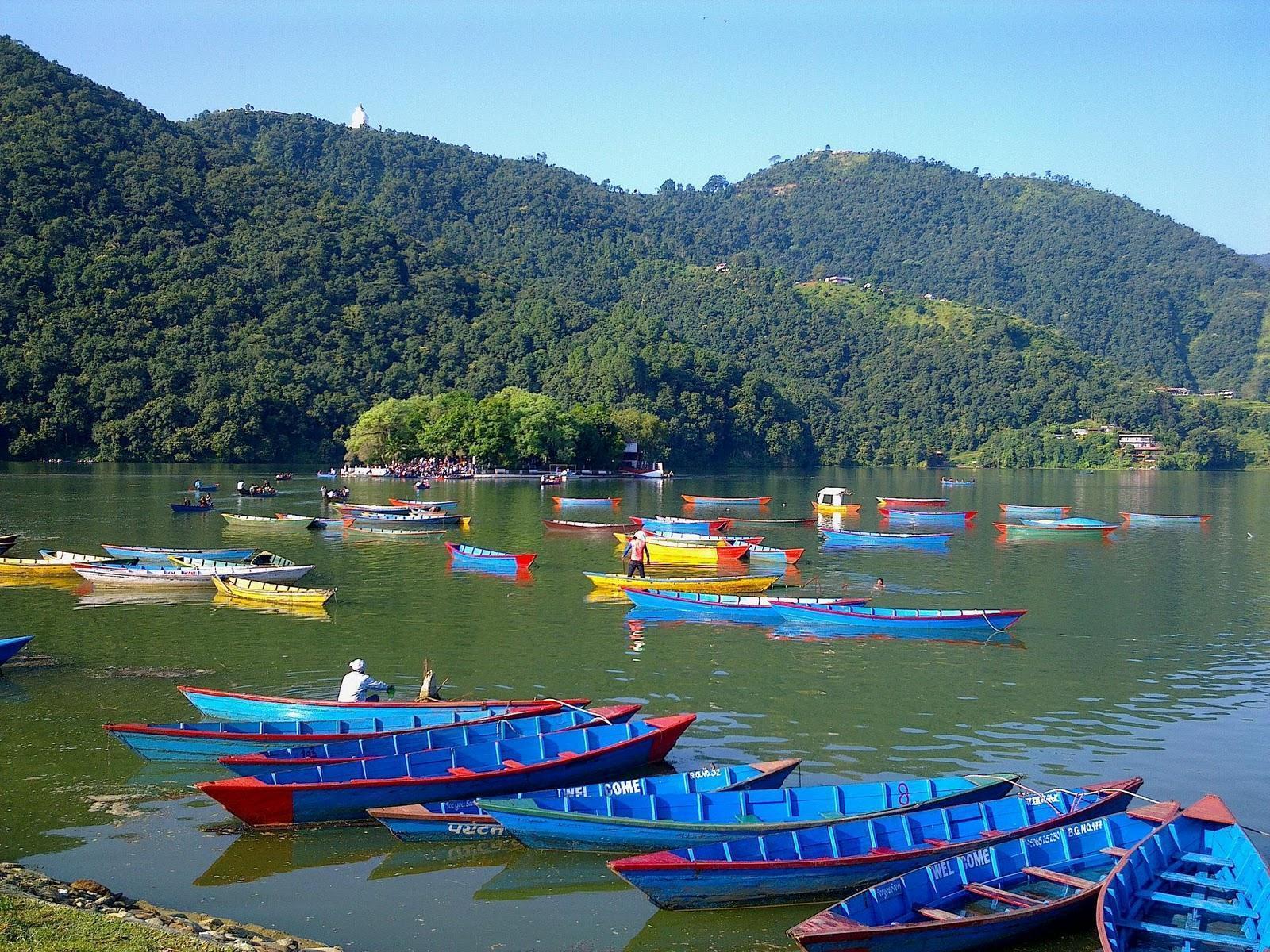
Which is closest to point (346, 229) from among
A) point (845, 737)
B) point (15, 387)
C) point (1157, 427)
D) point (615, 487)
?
point (15, 387)

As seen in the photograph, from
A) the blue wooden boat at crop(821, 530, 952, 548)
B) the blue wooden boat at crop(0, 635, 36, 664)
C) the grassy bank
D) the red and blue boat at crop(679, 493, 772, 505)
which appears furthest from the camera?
the red and blue boat at crop(679, 493, 772, 505)

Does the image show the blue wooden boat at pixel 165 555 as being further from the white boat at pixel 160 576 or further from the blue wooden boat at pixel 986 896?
the blue wooden boat at pixel 986 896

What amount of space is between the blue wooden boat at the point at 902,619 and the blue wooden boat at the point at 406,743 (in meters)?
12.9

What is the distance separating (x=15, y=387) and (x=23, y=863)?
368ft

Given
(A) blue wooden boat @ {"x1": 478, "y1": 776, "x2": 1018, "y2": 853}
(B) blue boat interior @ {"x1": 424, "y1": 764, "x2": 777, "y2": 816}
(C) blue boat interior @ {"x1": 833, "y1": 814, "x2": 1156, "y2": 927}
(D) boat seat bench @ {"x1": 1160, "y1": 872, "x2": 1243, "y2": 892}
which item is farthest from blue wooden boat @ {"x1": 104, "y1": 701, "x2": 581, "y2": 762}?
(D) boat seat bench @ {"x1": 1160, "y1": 872, "x2": 1243, "y2": 892}

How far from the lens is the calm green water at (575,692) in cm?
1316

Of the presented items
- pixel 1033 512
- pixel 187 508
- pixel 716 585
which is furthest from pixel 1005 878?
pixel 1033 512

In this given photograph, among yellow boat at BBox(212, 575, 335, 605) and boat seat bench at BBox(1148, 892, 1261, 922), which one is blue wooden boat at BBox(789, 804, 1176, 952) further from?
yellow boat at BBox(212, 575, 335, 605)

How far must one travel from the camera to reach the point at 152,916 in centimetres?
1153

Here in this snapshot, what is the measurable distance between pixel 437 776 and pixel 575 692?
821 cm

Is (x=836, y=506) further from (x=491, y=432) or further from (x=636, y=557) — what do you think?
(x=491, y=432)

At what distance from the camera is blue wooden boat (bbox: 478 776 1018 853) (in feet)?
43.7

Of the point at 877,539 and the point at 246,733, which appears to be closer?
A: the point at 246,733

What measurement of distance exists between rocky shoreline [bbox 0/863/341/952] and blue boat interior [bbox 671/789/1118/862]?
4.32 meters
